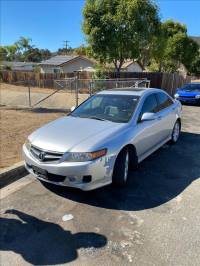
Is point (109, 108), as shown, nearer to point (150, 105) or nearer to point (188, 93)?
point (150, 105)

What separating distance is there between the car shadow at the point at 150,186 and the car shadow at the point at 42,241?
2.58 ft

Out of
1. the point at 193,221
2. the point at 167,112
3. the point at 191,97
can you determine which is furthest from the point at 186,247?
the point at 191,97

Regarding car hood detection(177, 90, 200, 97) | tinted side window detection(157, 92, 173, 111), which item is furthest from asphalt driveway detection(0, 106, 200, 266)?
car hood detection(177, 90, 200, 97)

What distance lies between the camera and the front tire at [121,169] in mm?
4586

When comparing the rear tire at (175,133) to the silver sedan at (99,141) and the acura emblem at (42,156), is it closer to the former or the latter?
the silver sedan at (99,141)

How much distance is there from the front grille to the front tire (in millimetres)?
930

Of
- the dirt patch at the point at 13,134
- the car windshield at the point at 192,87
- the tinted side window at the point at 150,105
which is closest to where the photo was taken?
the tinted side window at the point at 150,105

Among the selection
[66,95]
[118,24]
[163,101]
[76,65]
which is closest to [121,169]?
[163,101]

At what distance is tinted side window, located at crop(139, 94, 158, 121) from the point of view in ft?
18.6

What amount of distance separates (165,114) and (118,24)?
15642 millimetres

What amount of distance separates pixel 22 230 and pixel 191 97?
50.2 feet

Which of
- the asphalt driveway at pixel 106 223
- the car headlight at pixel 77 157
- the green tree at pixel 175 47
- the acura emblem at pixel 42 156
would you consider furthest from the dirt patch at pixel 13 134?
the green tree at pixel 175 47

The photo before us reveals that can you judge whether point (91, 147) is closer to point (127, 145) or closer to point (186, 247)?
point (127, 145)

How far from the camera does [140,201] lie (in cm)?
439
